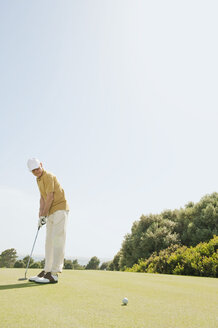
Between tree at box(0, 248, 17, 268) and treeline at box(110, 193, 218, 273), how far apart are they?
55090 millimetres

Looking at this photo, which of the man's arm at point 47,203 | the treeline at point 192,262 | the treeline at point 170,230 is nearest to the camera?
the man's arm at point 47,203

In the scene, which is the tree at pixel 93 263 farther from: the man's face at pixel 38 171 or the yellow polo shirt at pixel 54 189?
the man's face at pixel 38 171

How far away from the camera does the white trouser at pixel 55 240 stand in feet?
18.6

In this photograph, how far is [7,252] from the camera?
7244cm

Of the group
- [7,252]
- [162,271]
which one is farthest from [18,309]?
[7,252]

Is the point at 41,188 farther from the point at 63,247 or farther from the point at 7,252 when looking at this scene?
the point at 7,252

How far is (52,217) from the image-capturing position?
598 cm

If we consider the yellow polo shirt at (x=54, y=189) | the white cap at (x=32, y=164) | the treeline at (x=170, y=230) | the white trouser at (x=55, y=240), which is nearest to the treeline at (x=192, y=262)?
the white trouser at (x=55, y=240)

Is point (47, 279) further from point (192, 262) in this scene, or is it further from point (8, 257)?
point (8, 257)

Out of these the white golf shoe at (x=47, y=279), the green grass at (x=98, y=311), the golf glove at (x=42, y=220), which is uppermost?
the golf glove at (x=42, y=220)

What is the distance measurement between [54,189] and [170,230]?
857 inches

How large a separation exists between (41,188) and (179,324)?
4.39m

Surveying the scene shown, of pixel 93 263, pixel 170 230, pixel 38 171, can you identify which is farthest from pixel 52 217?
pixel 93 263

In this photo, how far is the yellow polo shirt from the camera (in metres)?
5.92
